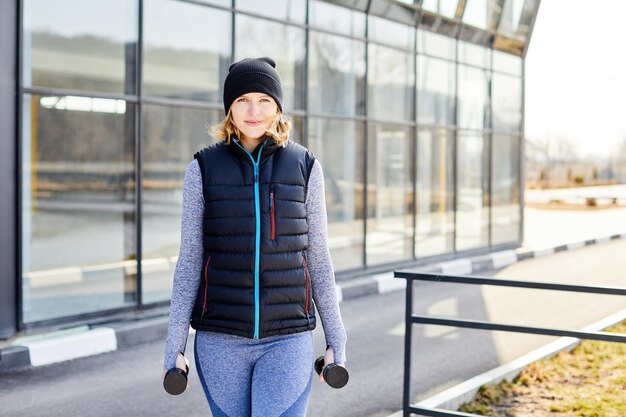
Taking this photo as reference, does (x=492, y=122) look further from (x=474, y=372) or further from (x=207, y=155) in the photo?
(x=207, y=155)

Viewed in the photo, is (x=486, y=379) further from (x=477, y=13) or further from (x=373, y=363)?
(x=477, y=13)

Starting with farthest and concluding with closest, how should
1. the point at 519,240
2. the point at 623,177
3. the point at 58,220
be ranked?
the point at 623,177, the point at 519,240, the point at 58,220

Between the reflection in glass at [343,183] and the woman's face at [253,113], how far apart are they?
355 inches

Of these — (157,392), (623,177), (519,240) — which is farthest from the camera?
(623,177)

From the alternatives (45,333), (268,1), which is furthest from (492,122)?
(45,333)

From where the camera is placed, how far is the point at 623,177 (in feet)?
257

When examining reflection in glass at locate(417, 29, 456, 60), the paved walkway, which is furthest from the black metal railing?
the paved walkway

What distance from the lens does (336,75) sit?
39.3 feet

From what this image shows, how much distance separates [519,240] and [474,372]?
1105 cm

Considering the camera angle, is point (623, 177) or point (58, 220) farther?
point (623, 177)

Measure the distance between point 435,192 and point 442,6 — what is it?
10.6 feet

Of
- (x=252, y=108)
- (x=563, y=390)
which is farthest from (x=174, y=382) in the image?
(x=563, y=390)

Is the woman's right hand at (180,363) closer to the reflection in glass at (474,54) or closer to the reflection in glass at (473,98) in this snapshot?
the reflection in glass at (473,98)

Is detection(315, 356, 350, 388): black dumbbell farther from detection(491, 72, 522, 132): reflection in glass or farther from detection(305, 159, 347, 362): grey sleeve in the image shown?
detection(491, 72, 522, 132): reflection in glass
